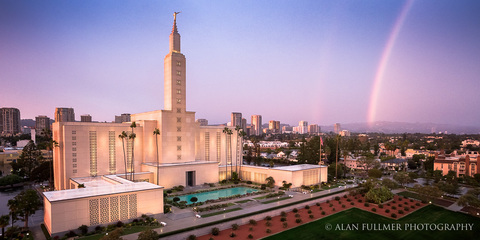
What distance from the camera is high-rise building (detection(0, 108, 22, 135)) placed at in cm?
17012

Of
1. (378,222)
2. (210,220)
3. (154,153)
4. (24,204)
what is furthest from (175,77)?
(378,222)

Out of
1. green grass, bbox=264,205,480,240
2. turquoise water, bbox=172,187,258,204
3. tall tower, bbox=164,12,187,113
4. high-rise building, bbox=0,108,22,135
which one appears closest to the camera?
Result: green grass, bbox=264,205,480,240

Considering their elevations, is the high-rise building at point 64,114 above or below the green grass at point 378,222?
above

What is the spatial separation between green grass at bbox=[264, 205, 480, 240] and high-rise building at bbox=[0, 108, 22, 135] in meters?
210

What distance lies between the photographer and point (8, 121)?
17275 centimetres

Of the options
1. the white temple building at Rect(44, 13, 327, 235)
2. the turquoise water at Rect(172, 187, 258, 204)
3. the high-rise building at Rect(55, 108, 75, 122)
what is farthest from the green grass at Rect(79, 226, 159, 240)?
the high-rise building at Rect(55, 108, 75, 122)

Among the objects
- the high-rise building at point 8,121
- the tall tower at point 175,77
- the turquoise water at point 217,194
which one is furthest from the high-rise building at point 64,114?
the turquoise water at point 217,194

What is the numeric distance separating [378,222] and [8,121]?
221m

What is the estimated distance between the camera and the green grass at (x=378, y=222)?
24.0 metres

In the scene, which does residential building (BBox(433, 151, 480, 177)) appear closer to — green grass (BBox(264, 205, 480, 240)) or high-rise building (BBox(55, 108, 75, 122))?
green grass (BBox(264, 205, 480, 240))

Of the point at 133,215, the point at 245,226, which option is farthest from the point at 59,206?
the point at 245,226

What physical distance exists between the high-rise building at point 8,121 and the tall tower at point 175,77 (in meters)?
179

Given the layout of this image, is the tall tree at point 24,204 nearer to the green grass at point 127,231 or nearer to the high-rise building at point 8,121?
the green grass at point 127,231

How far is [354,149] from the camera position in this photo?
348 feet
